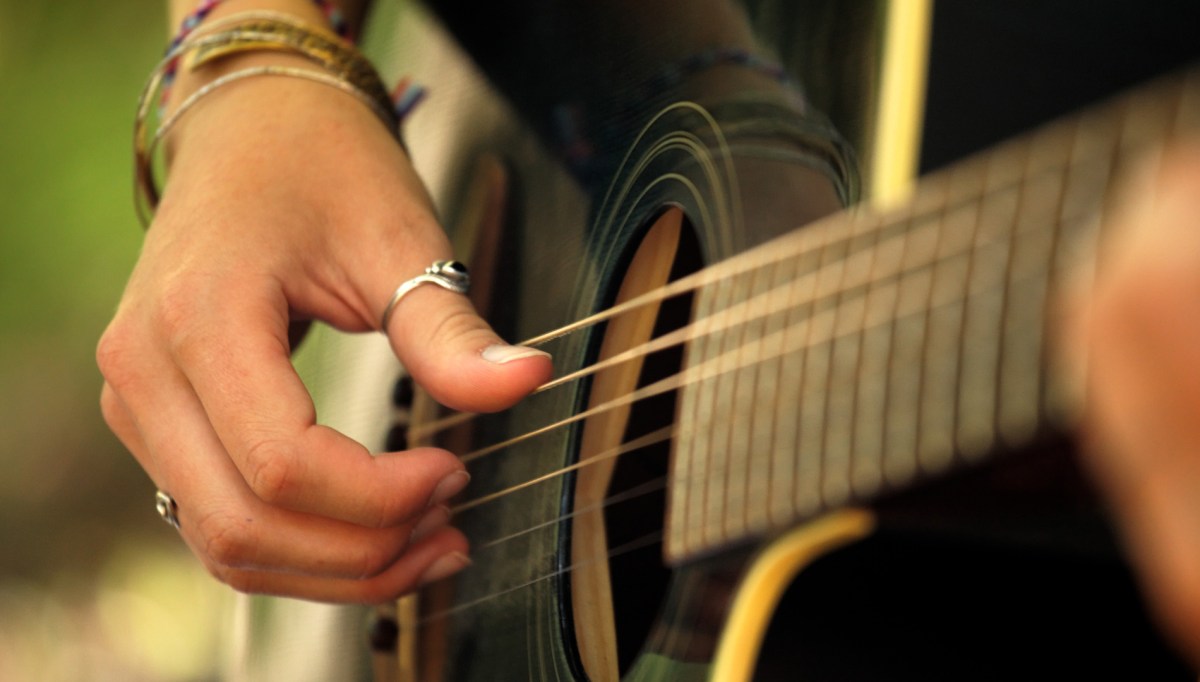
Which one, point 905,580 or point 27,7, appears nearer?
point 905,580

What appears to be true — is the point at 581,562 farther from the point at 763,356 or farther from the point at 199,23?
the point at 199,23

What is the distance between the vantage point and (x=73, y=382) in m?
1.83

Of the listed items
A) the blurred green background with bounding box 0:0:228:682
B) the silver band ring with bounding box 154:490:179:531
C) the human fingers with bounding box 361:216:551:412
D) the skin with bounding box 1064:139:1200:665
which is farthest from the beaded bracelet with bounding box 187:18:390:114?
the blurred green background with bounding box 0:0:228:682

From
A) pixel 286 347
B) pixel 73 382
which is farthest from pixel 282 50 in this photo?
pixel 73 382

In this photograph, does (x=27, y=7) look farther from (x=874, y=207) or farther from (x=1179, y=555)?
(x=1179, y=555)

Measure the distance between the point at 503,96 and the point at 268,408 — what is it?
0.87 feet

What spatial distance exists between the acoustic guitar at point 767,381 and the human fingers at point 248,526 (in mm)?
53

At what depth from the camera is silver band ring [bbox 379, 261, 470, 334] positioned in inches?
19.3

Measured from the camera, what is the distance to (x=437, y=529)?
527 mm

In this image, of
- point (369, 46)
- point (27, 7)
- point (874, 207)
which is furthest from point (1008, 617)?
point (27, 7)

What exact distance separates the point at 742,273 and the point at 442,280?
0.51 feet

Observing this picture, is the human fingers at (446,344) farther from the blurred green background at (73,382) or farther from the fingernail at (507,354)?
the blurred green background at (73,382)

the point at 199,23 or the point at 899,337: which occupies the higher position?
the point at 199,23

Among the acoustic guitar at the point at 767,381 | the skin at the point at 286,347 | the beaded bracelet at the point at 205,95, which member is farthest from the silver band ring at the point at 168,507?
the beaded bracelet at the point at 205,95
